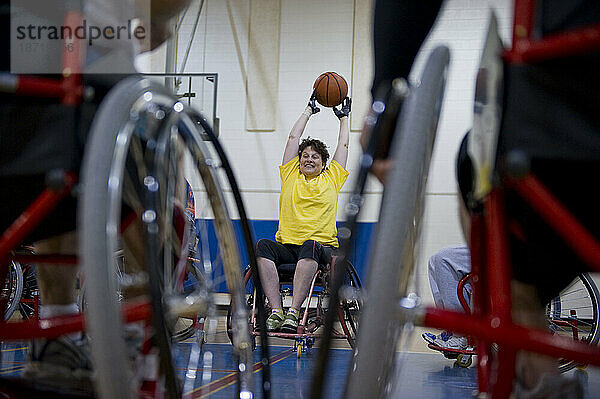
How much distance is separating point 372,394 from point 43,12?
2.70 ft

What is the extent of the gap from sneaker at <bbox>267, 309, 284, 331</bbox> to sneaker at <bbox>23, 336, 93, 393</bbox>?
215 cm

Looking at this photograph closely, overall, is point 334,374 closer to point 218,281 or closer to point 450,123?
point 218,281

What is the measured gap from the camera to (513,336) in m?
0.72

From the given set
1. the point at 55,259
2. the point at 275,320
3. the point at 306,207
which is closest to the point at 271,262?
the point at 275,320

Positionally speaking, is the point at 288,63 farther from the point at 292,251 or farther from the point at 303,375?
the point at 303,375

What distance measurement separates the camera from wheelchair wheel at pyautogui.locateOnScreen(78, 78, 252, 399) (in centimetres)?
72

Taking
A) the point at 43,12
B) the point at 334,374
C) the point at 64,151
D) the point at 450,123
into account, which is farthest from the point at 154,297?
the point at 450,123

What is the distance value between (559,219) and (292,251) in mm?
2981

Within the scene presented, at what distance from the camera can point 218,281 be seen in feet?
3.88

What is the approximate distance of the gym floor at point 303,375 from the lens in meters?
1.64

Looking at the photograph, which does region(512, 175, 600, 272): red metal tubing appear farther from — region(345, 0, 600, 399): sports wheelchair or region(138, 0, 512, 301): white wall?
region(138, 0, 512, 301): white wall

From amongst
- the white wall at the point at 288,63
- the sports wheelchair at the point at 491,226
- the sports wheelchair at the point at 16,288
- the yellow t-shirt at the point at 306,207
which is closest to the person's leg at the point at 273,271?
the yellow t-shirt at the point at 306,207

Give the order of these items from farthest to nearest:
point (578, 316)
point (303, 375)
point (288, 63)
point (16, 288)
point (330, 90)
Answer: point (288, 63)
point (330, 90)
point (578, 316)
point (16, 288)
point (303, 375)

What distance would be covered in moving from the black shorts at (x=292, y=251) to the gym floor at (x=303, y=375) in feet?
1.75
